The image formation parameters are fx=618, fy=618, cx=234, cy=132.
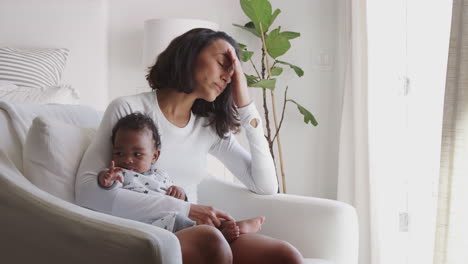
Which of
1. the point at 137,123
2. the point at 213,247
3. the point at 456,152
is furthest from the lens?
the point at 456,152

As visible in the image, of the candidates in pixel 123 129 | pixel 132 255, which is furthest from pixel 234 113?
pixel 132 255

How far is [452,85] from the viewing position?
2.03 meters

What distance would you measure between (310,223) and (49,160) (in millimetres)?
741

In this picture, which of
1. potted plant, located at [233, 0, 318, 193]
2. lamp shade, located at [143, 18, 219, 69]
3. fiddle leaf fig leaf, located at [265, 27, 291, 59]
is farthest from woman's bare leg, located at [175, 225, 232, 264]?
fiddle leaf fig leaf, located at [265, 27, 291, 59]

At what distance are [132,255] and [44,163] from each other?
677 mm

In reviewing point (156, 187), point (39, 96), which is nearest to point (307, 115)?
point (39, 96)

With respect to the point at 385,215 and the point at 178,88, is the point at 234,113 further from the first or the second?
the point at 385,215

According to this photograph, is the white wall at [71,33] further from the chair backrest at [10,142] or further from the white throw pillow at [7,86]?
the chair backrest at [10,142]

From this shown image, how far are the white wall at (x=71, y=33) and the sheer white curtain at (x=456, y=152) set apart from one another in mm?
1585

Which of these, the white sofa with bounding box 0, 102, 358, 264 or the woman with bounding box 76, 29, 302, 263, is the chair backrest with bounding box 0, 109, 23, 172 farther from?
the woman with bounding box 76, 29, 302, 263

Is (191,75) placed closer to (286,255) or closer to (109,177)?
(109,177)

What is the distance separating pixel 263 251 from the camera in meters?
1.55

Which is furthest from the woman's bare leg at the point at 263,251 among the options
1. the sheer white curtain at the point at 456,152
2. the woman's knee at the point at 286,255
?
the sheer white curtain at the point at 456,152

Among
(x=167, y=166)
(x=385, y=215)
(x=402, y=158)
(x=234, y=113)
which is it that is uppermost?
(x=234, y=113)
